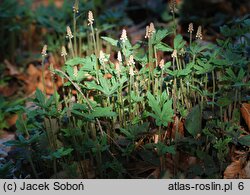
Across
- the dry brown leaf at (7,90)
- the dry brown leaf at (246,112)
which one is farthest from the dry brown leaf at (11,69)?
the dry brown leaf at (246,112)

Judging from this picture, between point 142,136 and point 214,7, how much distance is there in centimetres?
234

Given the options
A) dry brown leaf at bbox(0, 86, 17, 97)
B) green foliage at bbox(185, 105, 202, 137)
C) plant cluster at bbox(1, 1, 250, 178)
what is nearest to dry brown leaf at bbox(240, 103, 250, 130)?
plant cluster at bbox(1, 1, 250, 178)

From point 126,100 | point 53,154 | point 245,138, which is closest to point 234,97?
point 245,138

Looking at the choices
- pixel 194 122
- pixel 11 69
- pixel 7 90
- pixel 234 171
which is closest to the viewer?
pixel 234 171

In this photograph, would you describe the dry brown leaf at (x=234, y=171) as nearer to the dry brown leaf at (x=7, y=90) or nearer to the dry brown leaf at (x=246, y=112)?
the dry brown leaf at (x=246, y=112)

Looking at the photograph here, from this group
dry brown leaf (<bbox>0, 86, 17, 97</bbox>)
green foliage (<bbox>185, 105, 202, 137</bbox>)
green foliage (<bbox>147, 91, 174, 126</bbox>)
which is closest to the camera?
green foliage (<bbox>147, 91, 174, 126</bbox>)

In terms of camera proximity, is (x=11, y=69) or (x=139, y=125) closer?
(x=139, y=125)

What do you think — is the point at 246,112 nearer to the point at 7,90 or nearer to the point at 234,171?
the point at 234,171

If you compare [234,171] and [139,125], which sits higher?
Answer: [139,125]

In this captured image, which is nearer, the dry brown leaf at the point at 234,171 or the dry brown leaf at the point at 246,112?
the dry brown leaf at the point at 234,171

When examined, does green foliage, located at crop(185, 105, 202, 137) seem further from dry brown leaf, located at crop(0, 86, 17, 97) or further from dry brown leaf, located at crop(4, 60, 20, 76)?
dry brown leaf, located at crop(4, 60, 20, 76)

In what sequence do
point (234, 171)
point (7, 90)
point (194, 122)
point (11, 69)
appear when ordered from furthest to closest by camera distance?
1. point (11, 69)
2. point (7, 90)
3. point (194, 122)
4. point (234, 171)

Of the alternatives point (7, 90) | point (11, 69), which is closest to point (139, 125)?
point (7, 90)

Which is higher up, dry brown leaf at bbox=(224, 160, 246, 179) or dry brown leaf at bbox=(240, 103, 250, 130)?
dry brown leaf at bbox=(240, 103, 250, 130)
